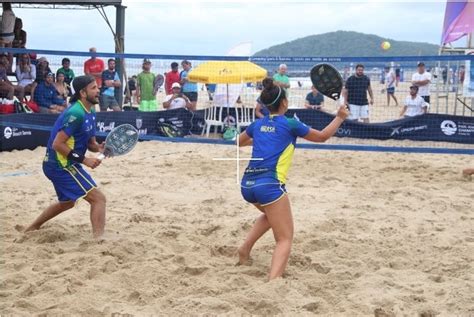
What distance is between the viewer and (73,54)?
1048 centimetres

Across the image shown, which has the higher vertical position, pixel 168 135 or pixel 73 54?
pixel 73 54

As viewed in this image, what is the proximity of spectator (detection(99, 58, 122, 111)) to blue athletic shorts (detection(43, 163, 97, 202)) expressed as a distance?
709cm

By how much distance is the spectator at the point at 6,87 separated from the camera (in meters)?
11.4

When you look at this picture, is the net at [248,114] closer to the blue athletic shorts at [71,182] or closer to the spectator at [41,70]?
the spectator at [41,70]

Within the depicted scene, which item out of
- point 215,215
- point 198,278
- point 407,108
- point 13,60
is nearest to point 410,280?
point 198,278

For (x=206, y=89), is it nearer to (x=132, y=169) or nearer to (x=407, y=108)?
(x=407, y=108)

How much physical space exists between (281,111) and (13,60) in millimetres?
10962

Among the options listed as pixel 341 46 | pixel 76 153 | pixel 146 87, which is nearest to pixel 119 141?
pixel 76 153

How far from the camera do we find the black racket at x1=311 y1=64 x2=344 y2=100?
5.31 meters

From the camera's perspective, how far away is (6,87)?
37.3 feet

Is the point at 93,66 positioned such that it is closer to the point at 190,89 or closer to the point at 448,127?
the point at 190,89

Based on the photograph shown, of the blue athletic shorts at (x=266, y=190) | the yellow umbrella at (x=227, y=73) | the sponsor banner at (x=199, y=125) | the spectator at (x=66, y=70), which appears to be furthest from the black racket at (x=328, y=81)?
the spectator at (x=66, y=70)

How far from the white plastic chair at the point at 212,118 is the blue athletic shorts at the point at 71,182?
6.57 m

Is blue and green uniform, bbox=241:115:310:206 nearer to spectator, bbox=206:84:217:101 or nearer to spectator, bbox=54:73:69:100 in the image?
spectator, bbox=54:73:69:100
